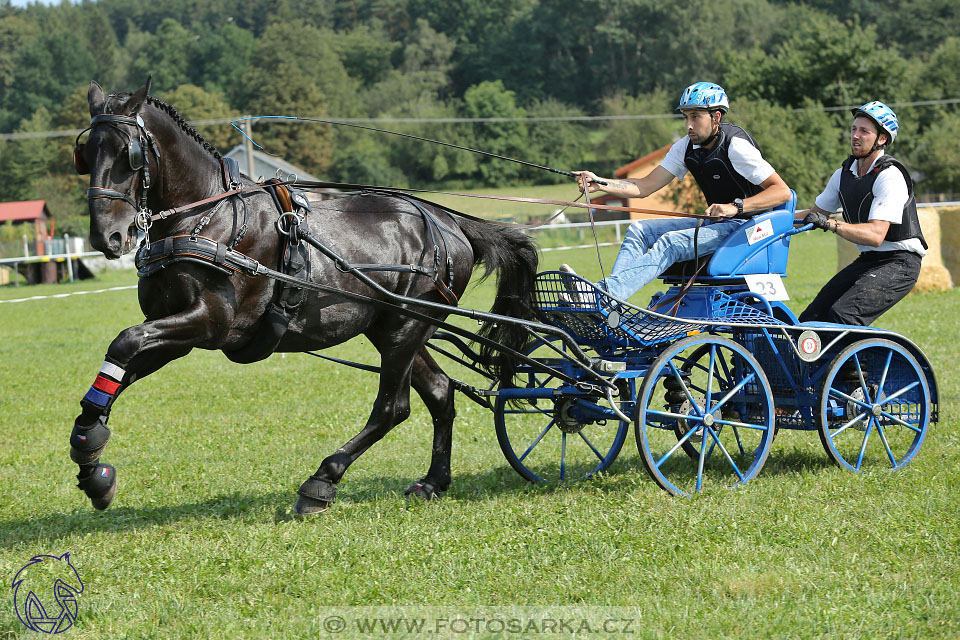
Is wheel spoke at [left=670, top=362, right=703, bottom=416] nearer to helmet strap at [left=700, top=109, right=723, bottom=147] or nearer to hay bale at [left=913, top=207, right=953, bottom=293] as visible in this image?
helmet strap at [left=700, top=109, right=723, bottom=147]

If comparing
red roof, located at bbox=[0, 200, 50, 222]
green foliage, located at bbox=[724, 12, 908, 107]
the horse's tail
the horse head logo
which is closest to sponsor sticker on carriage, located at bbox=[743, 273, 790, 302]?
the horse's tail

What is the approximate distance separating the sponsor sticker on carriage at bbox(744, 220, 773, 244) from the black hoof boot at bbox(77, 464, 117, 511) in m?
3.91

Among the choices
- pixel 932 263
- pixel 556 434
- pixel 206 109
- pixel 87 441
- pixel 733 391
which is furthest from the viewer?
pixel 206 109

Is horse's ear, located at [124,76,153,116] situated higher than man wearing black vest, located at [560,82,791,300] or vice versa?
horse's ear, located at [124,76,153,116]

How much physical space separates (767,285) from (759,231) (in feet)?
1.21

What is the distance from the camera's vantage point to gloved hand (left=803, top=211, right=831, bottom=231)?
6.05m

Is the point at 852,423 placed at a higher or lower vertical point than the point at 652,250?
→ lower

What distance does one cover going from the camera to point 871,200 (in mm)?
6547

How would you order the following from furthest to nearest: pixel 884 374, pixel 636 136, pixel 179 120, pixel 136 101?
pixel 636 136 < pixel 884 374 < pixel 179 120 < pixel 136 101

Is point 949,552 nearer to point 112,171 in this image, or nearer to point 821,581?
point 821,581

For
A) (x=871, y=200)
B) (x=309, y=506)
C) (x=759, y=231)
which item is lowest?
(x=309, y=506)

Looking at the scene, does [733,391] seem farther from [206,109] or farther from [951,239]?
[206,109]

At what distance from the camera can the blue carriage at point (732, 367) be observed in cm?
608

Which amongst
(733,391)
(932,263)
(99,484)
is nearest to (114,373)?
(99,484)
